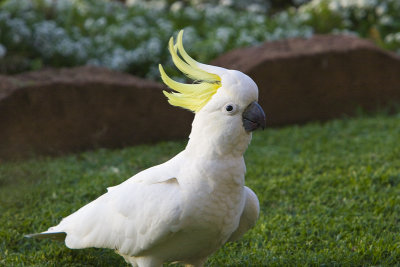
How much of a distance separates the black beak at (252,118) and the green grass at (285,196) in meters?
1.09

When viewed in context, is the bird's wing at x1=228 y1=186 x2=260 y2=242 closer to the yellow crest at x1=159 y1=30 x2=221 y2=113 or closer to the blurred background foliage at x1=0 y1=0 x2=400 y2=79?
the yellow crest at x1=159 y1=30 x2=221 y2=113

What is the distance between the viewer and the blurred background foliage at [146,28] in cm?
643

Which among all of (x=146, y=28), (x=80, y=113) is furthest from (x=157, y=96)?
(x=146, y=28)

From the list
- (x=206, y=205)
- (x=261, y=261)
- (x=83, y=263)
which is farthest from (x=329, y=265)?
(x=83, y=263)

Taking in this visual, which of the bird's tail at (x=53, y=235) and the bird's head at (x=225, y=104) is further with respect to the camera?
the bird's tail at (x=53, y=235)

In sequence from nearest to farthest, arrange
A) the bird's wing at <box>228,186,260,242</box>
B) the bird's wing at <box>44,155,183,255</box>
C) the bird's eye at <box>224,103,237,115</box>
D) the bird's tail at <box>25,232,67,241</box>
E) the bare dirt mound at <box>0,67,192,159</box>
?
1. the bird's eye at <box>224,103,237,115</box>
2. the bird's wing at <box>44,155,183,255</box>
3. the bird's wing at <box>228,186,260,242</box>
4. the bird's tail at <box>25,232,67,241</box>
5. the bare dirt mound at <box>0,67,192,159</box>

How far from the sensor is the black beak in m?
2.44

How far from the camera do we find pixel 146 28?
7.51 meters

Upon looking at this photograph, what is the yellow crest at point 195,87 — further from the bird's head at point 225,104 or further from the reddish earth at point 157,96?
the reddish earth at point 157,96

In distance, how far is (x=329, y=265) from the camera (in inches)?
124

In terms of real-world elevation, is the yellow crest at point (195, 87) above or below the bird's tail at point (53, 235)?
above

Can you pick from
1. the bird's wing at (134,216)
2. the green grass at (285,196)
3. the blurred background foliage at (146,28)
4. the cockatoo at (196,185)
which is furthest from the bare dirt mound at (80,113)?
the cockatoo at (196,185)

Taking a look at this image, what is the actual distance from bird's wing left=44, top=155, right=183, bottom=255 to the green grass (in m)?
0.53

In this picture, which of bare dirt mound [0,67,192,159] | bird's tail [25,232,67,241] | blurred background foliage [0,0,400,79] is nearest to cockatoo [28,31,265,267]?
bird's tail [25,232,67,241]
